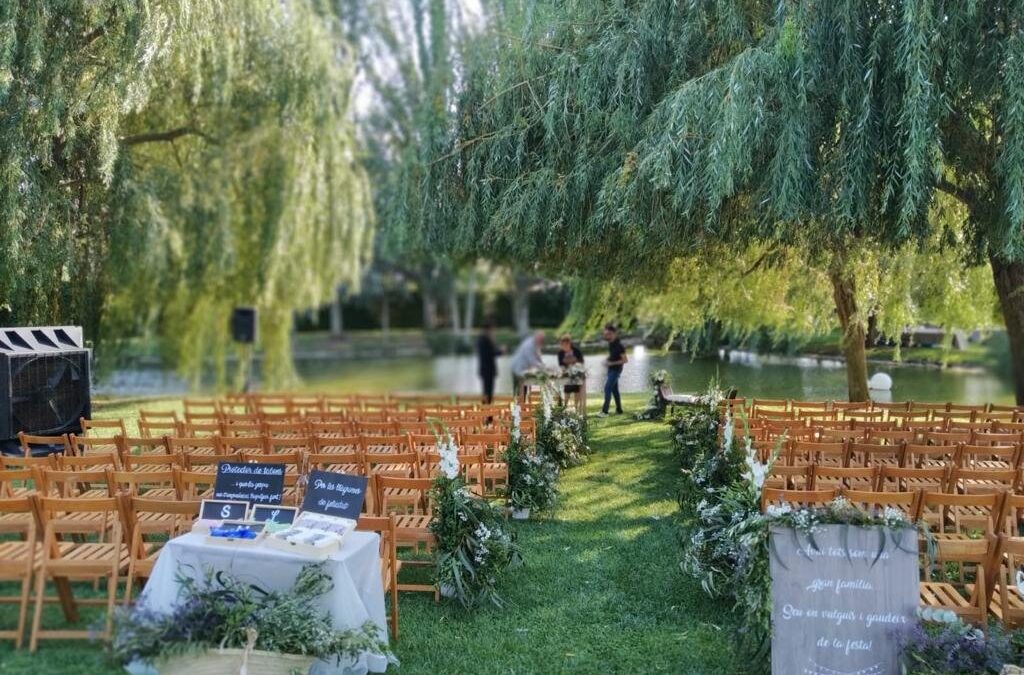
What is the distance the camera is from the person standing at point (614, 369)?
36.8 ft

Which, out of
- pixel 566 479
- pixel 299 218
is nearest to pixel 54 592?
pixel 566 479

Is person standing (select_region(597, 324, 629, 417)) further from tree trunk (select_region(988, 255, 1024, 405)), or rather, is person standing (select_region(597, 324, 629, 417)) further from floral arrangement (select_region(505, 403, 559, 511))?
tree trunk (select_region(988, 255, 1024, 405))

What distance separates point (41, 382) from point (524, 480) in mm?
5239

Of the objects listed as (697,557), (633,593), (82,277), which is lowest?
(633,593)

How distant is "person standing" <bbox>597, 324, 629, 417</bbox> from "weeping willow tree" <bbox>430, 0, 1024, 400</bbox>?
53.6 inches

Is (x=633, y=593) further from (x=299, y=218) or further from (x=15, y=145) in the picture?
(x=299, y=218)

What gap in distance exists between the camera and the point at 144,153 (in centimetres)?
1304

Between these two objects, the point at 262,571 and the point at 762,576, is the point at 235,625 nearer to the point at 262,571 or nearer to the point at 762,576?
the point at 262,571

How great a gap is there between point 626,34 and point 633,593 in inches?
213

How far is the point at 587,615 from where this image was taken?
4.94m

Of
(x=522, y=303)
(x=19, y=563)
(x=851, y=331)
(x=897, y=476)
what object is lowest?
(x=19, y=563)

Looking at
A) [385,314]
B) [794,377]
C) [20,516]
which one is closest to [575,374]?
[794,377]

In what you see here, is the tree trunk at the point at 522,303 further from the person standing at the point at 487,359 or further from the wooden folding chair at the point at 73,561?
the wooden folding chair at the point at 73,561

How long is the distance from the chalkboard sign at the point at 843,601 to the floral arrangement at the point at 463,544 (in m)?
1.90
